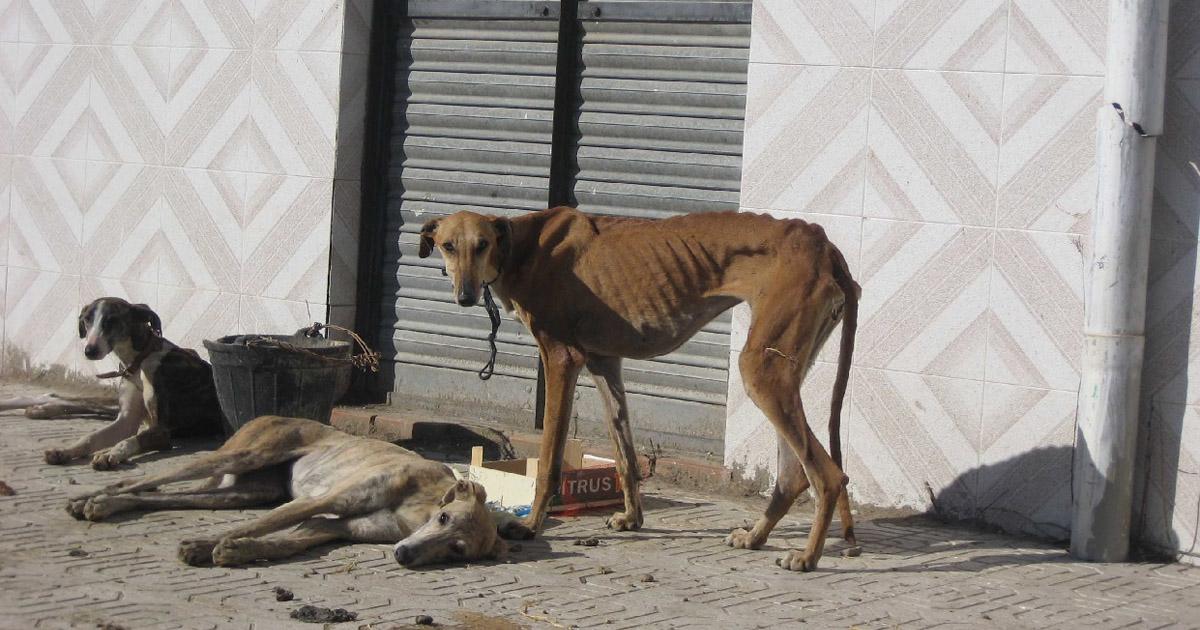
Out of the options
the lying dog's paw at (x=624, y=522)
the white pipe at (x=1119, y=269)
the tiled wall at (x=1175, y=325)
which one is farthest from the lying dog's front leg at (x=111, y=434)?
the tiled wall at (x=1175, y=325)

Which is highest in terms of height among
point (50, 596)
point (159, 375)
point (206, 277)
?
point (206, 277)

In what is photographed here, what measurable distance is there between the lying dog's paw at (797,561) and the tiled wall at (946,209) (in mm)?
1369

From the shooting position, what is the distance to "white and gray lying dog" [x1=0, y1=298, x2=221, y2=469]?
8523 millimetres

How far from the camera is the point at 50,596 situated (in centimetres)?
539

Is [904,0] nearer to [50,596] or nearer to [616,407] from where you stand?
[616,407]

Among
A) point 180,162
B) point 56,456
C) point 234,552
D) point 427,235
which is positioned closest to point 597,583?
point 234,552

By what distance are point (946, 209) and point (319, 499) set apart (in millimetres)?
3459

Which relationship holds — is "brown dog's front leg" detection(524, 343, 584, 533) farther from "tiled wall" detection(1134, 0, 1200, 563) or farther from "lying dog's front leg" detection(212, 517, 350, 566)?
"tiled wall" detection(1134, 0, 1200, 563)

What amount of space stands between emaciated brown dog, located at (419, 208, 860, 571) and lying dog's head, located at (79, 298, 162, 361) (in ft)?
7.92

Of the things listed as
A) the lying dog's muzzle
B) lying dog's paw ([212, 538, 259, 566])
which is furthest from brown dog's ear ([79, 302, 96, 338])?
the lying dog's muzzle

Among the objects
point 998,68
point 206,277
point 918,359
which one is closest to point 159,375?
point 206,277

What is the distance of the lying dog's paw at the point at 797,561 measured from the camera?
6293mm

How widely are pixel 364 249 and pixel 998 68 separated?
450 cm

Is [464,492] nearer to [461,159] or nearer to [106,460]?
[106,460]
